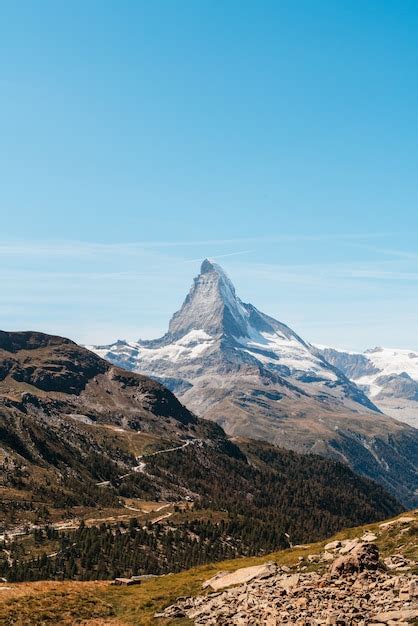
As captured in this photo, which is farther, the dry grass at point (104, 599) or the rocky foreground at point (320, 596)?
the dry grass at point (104, 599)

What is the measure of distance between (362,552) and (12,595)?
3211 cm

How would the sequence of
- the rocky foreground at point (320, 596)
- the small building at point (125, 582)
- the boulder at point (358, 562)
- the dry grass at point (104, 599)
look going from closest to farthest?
the rocky foreground at point (320, 596) < the boulder at point (358, 562) < the dry grass at point (104, 599) < the small building at point (125, 582)

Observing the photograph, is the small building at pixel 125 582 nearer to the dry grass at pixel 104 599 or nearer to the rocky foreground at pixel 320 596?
the dry grass at pixel 104 599

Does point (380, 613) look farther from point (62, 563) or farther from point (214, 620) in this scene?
point (62, 563)

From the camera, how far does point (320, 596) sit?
40.3 m

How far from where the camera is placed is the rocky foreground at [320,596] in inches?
1444

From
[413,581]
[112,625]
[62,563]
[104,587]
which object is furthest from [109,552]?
[413,581]

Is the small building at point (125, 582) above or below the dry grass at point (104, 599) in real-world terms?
below

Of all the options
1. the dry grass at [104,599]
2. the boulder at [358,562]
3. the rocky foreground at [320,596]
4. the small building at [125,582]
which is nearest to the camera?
the rocky foreground at [320,596]

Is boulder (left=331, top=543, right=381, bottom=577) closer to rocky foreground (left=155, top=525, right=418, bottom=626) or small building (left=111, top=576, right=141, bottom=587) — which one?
rocky foreground (left=155, top=525, right=418, bottom=626)

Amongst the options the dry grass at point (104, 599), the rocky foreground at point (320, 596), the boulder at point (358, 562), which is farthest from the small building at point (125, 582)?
the boulder at point (358, 562)

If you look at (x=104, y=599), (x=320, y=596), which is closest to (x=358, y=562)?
(x=320, y=596)

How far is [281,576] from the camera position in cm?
4925

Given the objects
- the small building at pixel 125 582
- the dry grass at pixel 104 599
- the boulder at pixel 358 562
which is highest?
the boulder at pixel 358 562
